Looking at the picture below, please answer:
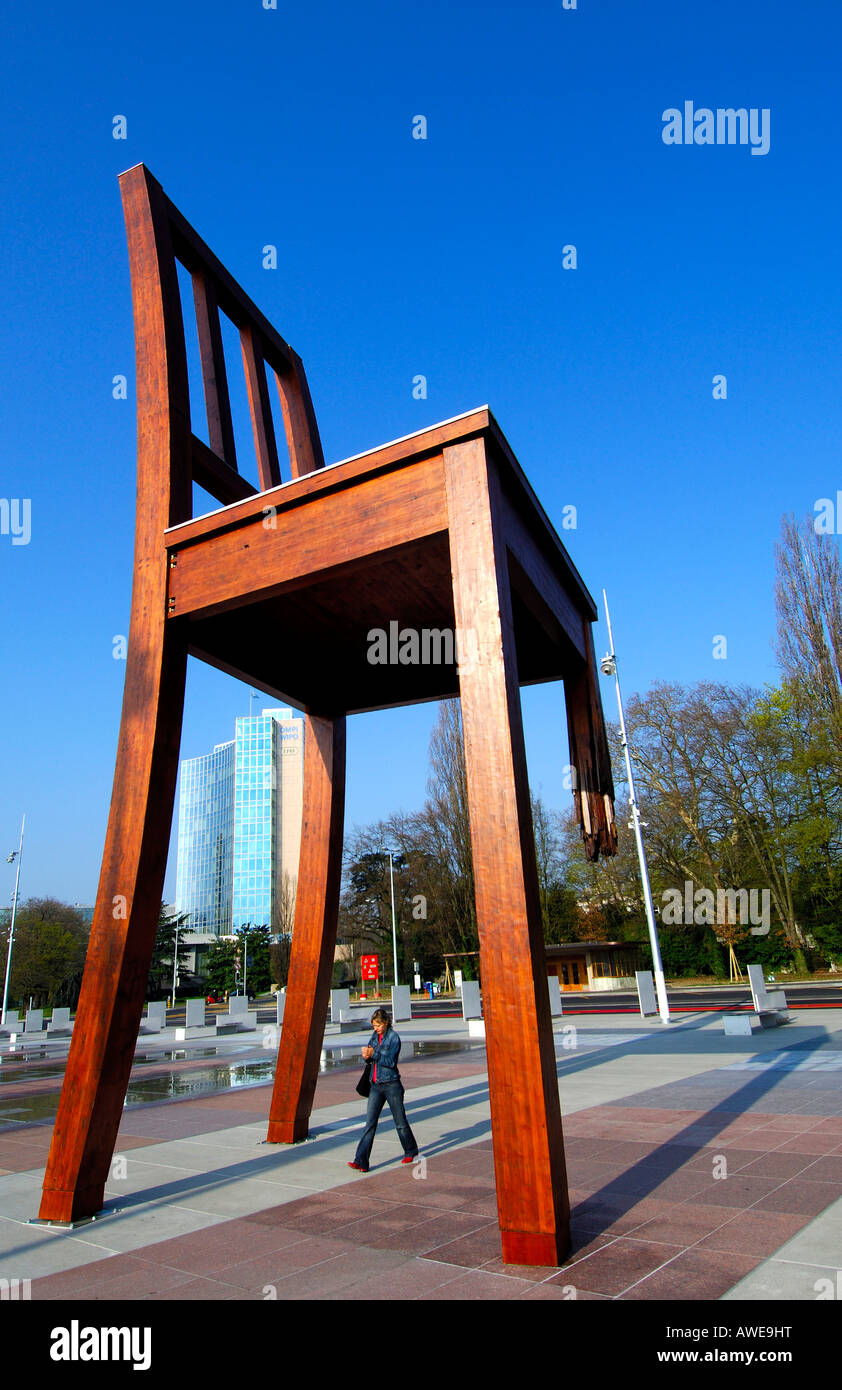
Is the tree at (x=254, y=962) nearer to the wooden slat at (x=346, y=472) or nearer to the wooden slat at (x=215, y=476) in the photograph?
the wooden slat at (x=215, y=476)

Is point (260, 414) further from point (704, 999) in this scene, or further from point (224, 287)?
point (704, 999)

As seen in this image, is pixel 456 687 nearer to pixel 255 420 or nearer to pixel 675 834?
pixel 255 420

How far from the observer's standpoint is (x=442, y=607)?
6.70 metres

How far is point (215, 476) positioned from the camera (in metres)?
7.32

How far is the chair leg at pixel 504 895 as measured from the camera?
4.12m

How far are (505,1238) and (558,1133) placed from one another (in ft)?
1.99

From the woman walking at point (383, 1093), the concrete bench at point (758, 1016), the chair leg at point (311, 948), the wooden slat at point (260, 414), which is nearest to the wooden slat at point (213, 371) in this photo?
the wooden slat at point (260, 414)

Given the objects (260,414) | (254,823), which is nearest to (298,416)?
(260,414)

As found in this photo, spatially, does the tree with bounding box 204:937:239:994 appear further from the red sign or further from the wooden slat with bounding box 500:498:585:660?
the wooden slat with bounding box 500:498:585:660

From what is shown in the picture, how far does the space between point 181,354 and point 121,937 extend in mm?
4747

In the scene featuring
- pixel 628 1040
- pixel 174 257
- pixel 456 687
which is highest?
pixel 174 257

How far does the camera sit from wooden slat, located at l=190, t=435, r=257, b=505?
7.06 meters

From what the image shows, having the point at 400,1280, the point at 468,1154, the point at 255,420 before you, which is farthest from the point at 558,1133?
the point at 255,420
